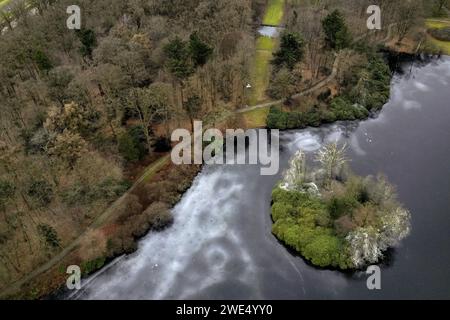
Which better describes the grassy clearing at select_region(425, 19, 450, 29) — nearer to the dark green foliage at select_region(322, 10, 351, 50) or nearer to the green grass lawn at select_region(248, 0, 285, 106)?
the dark green foliage at select_region(322, 10, 351, 50)

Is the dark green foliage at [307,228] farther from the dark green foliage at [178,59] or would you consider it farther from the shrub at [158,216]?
the dark green foliage at [178,59]

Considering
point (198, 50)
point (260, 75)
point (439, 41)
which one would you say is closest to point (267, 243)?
point (198, 50)

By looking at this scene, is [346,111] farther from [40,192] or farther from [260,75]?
[40,192]

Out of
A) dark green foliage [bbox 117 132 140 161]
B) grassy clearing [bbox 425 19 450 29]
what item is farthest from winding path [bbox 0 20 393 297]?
grassy clearing [bbox 425 19 450 29]
